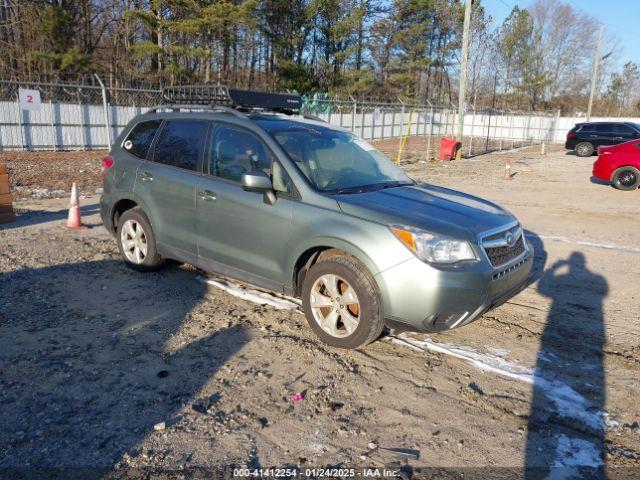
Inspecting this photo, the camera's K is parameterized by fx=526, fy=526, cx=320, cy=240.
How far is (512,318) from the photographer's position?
492 cm

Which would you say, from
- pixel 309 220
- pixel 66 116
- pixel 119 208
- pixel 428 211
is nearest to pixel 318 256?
pixel 309 220

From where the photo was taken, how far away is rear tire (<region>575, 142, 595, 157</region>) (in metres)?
25.7

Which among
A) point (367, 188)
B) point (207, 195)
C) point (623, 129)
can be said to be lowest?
→ point (207, 195)

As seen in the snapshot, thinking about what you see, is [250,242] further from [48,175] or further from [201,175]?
[48,175]

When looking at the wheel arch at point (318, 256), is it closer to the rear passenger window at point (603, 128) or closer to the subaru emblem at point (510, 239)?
the subaru emblem at point (510, 239)

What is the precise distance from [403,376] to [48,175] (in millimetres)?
12935

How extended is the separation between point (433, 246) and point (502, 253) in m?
0.73

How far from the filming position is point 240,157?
4695mm

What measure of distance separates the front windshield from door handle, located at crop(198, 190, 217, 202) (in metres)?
0.78

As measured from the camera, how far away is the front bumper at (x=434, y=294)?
11.9ft

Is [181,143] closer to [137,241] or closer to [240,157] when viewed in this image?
[240,157]

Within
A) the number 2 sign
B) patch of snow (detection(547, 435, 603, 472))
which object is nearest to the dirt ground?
patch of snow (detection(547, 435, 603, 472))

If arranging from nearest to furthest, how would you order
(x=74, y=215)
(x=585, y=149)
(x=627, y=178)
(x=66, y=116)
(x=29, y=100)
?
(x=74, y=215) < (x=627, y=178) < (x=29, y=100) < (x=66, y=116) < (x=585, y=149)

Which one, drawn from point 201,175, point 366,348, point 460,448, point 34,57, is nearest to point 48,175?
point 201,175
